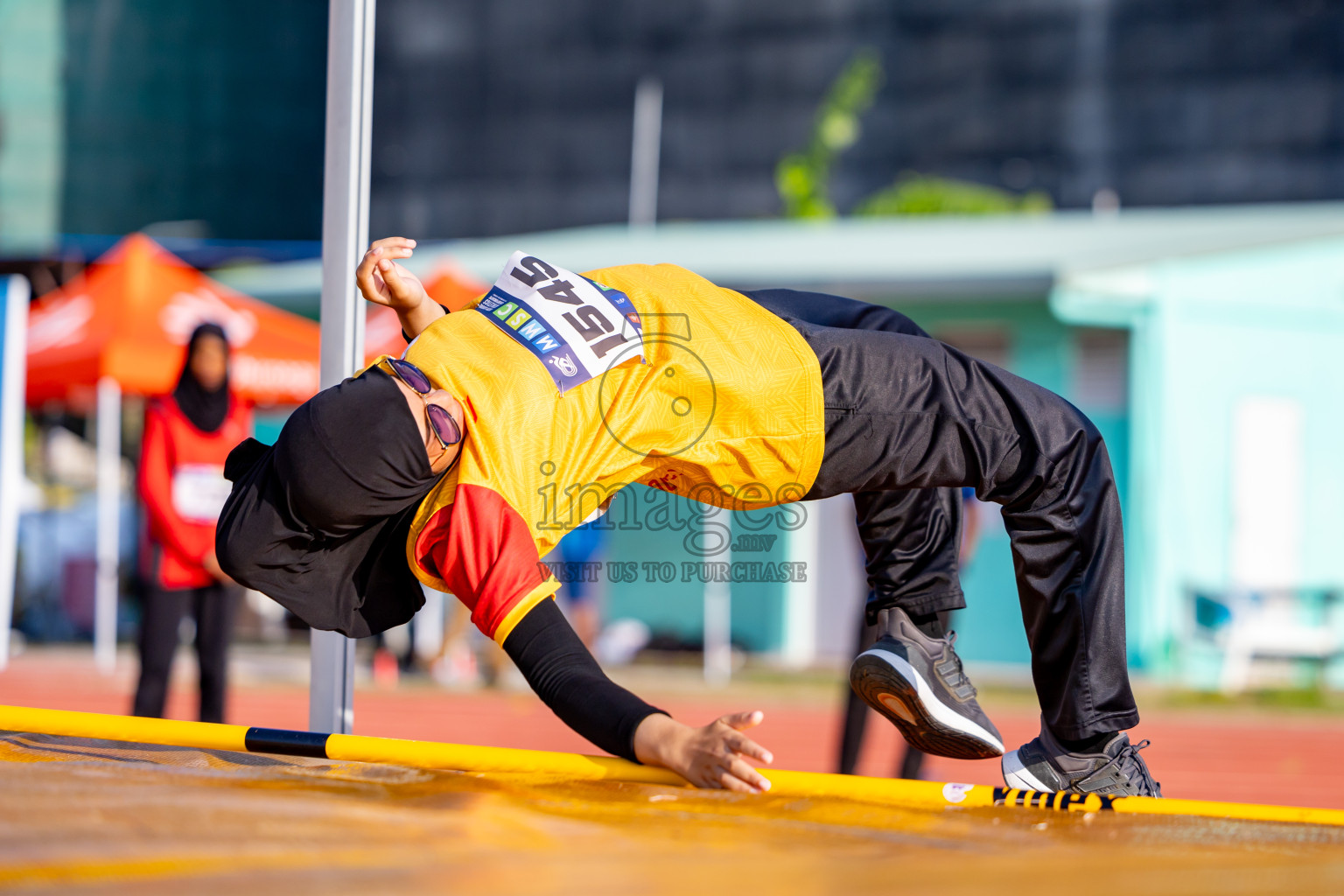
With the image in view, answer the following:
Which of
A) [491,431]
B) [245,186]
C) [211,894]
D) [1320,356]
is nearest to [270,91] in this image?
[245,186]

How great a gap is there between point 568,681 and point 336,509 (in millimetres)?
487

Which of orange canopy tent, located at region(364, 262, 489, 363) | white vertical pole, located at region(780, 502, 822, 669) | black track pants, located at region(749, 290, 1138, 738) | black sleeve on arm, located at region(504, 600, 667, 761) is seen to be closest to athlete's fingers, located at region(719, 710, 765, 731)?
black sleeve on arm, located at region(504, 600, 667, 761)

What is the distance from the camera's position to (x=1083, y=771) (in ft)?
8.00

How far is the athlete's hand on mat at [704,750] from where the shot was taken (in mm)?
2029

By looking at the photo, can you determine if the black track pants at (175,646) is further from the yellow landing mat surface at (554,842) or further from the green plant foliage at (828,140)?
the green plant foliage at (828,140)

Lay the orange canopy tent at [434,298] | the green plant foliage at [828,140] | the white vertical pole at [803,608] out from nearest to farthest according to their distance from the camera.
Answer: the orange canopy tent at [434,298], the white vertical pole at [803,608], the green plant foliage at [828,140]

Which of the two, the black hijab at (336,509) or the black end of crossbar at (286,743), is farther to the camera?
the black end of crossbar at (286,743)

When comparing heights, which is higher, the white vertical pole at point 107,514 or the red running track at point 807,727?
the white vertical pole at point 107,514

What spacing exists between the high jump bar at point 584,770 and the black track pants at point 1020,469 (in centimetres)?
27

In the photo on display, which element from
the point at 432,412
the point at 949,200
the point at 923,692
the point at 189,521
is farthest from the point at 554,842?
the point at 949,200

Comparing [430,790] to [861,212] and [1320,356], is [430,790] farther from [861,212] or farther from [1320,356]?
[861,212]

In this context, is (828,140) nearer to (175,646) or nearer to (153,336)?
(153,336)

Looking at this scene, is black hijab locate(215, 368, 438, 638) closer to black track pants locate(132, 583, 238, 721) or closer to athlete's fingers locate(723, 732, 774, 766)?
athlete's fingers locate(723, 732, 774, 766)

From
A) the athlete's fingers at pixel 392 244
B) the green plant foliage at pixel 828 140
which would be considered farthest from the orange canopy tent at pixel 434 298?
the green plant foliage at pixel 828 140
